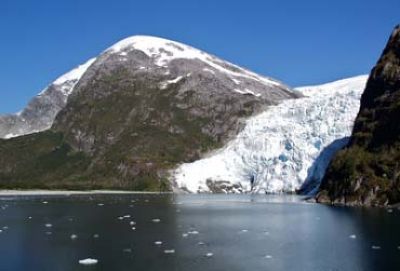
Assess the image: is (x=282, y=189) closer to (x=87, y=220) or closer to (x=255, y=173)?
(x=255, y=173)

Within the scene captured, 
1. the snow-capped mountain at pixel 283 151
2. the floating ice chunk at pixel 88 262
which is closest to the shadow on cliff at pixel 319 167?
the snow-capped mountain at pixel 283 151

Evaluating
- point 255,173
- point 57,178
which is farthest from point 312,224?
point 57,178

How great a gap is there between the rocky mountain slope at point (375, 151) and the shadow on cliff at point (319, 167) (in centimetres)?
3102

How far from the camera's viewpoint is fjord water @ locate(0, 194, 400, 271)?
32781mm

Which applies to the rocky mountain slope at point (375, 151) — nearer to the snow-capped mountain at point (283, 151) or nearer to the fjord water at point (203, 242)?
the fjord water at point (203, 242)

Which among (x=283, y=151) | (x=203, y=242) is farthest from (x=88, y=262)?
(x=283, y=151)

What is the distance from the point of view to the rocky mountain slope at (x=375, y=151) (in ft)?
268

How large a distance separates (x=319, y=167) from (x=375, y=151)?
49.9m

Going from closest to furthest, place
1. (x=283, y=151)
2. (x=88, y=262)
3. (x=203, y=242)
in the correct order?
(x=88, y=262) → (x=203, y=242) → (x=283, y=151)

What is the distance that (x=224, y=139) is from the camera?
627ft

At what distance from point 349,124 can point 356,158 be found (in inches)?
2194

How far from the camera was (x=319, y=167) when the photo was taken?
13900cm

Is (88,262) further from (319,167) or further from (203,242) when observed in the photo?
(319,167)

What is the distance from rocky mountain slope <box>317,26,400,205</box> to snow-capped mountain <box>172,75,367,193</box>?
35.7m
